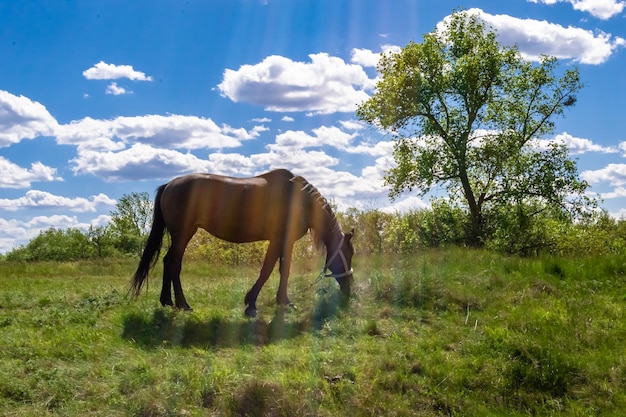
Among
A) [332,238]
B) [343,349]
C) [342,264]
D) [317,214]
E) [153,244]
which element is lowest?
[343,349]

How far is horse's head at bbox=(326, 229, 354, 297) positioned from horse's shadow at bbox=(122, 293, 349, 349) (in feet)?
2.64

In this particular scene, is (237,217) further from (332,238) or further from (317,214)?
(332,238)

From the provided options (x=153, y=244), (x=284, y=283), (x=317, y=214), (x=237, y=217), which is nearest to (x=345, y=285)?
(x=284, y=283)

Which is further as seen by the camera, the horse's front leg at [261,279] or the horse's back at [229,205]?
the horse's back at [229,205]

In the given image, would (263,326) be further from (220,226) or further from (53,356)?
(53,356)

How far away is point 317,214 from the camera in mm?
Answer: 10672

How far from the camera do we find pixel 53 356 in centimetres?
695

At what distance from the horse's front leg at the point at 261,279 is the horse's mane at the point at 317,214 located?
1.01 meters

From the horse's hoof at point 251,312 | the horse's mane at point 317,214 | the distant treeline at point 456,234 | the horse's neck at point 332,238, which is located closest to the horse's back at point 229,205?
the horse's mane at point 317,214

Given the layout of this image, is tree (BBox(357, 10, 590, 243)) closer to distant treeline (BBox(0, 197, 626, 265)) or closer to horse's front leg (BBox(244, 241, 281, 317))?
distant treeline (BBox(0, 197, 626, 265))

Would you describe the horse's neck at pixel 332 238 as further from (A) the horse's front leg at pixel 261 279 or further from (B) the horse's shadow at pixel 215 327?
(B) the horse's shadow at pixel 215 327

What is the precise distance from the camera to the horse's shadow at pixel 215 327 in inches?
304

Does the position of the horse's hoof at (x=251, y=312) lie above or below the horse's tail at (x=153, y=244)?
below

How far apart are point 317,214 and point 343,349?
12.5 ft
